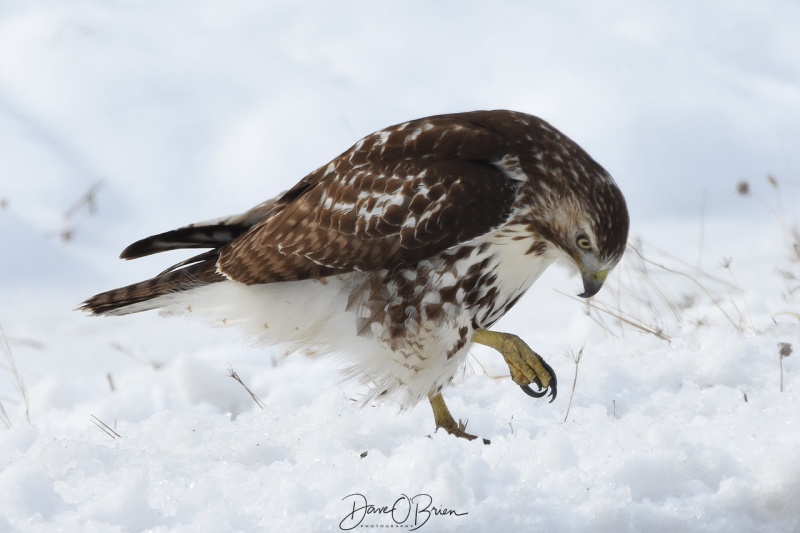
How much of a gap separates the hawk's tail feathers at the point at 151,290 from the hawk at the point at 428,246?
173 mm

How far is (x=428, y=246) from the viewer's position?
14.4 ft

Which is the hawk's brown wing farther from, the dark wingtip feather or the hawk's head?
the dark wingtip feather

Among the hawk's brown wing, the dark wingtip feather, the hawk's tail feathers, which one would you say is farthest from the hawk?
the dark wingtip feather

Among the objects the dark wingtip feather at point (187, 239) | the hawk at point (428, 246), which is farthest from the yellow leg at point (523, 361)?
the dark wingtip feather at point (187, 239)

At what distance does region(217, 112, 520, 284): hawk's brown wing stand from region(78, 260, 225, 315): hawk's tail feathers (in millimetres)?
163

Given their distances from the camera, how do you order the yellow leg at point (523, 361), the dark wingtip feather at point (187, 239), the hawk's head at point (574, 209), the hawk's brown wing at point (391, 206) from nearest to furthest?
the hawk's brown wing at point (391, 206), the hawk's head at point (574, 209), the yellow leg at point (523, 361), the dark wingtip feather at point (187, 239)

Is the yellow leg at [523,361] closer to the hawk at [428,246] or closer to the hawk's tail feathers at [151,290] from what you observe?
the hawk at [428,246]

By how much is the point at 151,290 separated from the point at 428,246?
4.94 feet

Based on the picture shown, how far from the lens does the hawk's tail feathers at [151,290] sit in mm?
5090

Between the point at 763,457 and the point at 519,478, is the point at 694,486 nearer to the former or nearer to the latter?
the point at 763,457

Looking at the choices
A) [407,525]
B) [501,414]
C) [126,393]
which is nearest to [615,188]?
[501,414]

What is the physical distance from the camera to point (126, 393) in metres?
6.54

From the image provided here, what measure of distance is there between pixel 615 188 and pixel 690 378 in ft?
4.20

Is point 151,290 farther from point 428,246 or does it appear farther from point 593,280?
point 593,280
